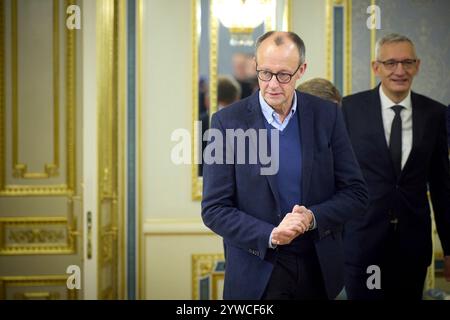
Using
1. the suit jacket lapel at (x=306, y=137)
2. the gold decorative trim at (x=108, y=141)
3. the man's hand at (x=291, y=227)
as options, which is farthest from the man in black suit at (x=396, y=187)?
the gold decorative trim at (x=108, y=141)

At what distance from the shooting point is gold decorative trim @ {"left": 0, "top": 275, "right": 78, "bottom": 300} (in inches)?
115

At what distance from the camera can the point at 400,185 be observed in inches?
92.0

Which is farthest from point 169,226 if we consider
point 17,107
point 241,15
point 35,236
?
point 241,15

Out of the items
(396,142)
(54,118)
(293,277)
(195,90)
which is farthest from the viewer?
Result: (195,90)

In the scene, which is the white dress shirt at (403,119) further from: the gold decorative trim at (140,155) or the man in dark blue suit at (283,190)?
the gold decorative trim at (140,155)

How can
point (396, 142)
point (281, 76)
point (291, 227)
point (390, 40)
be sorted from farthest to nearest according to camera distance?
1. point (390, 40)
2. point (396, 142)
3. point (281, 76)
4. point (291, 227)

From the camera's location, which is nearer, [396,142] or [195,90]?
[396,142]

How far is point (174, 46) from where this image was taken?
9.79 ft

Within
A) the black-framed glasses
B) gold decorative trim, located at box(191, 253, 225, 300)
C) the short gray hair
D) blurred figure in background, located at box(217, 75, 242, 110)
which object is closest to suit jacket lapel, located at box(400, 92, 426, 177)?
the short gray hair

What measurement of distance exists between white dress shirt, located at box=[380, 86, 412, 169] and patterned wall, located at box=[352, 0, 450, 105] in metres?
0.17

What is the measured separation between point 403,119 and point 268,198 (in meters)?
0.83

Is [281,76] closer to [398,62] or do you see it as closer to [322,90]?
[322,90]

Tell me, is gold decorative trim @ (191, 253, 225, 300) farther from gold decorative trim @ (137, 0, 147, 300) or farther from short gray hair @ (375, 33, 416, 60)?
short gray hair @ (375, 33, 416, 60)

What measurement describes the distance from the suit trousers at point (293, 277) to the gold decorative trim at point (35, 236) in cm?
146
